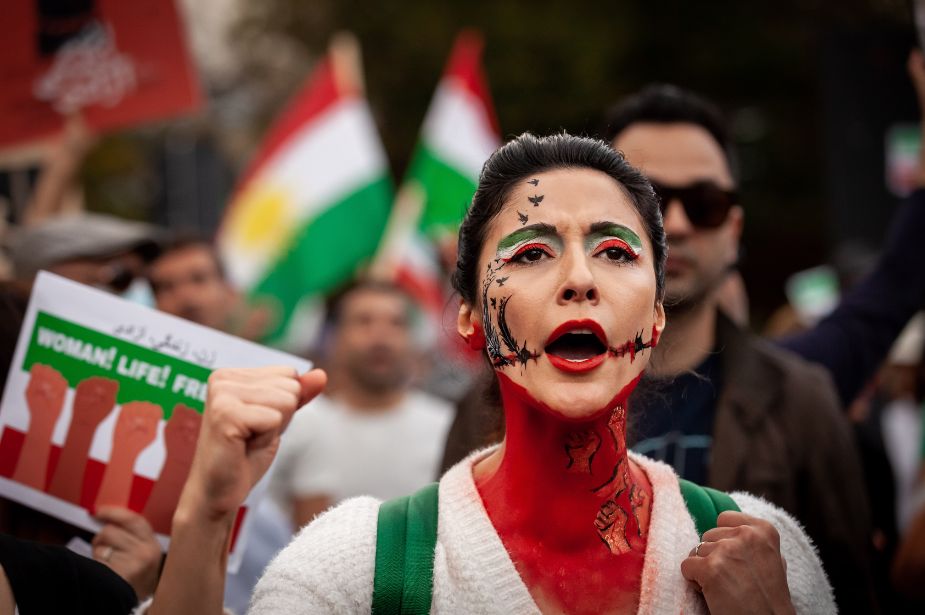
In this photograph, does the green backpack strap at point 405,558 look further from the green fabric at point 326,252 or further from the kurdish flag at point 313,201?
the kurdish flag at point 313,201

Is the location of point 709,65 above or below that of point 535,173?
above

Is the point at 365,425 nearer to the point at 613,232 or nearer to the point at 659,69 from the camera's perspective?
the point at 613,232

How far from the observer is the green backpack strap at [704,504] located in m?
2.30

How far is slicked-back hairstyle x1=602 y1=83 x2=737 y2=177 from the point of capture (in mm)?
3512

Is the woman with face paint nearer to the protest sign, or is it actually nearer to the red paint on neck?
the red paint on neck

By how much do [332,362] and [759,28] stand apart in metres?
16.9

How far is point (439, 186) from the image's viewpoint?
771cm

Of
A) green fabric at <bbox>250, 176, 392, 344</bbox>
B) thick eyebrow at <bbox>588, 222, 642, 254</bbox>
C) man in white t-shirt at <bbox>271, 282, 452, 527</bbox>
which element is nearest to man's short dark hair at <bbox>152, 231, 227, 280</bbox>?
man in white t-shirt at <bbox>271, 282, 452, 527</bbox>

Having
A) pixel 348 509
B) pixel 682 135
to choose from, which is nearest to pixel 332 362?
pixel 682 135

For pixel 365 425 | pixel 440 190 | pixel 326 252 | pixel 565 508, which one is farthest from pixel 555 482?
pixel 440 190

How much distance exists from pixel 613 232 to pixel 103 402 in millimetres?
1317

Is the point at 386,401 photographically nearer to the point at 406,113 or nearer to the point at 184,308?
the point at 184,308

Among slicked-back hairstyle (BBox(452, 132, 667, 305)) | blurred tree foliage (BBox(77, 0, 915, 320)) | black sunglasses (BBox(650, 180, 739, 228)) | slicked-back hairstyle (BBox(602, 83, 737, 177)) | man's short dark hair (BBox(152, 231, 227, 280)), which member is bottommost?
slicked-back hairstyle (BBox(452, 132, 667, 305))

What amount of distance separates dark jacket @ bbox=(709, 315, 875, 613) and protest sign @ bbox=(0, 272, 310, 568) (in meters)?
1.22
